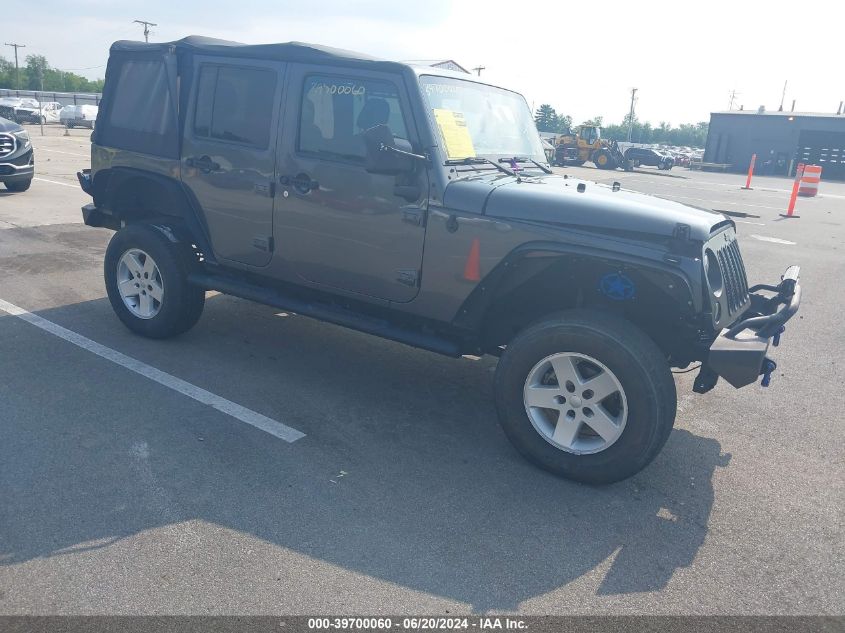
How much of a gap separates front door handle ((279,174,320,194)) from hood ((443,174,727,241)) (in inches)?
37.5

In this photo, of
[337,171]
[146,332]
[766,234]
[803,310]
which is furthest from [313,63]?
[766,234]

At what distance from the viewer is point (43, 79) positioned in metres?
87.3

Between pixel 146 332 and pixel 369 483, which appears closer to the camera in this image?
pixel 369 483

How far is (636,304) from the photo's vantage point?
3.81 metres

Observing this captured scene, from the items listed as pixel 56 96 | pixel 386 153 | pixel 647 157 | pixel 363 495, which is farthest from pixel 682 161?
pixel 56 96

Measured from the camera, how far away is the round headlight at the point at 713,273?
11.5ft

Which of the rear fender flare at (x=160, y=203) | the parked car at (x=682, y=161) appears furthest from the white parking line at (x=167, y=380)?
the parked car at (x=682, y=161)

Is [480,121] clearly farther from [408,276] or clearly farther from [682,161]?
[682,161]

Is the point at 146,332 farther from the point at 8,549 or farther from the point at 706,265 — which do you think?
the point at 706,265

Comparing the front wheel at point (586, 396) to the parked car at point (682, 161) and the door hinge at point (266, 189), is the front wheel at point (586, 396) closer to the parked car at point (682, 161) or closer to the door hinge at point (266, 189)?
the door hinge at point (266, 189)

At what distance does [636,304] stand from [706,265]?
18.5 inches

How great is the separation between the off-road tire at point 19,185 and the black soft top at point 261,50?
8.24m

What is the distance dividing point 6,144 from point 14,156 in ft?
0.72

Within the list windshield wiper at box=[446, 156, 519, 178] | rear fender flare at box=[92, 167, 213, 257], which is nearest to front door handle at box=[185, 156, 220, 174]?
rear fender flare at box=[92, 167, 213, 257]
